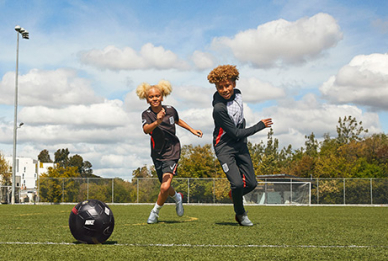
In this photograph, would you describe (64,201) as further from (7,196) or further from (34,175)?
(34,175)

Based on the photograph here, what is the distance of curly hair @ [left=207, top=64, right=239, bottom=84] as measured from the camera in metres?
6.80

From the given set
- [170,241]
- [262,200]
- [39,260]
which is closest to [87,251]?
[39,260]

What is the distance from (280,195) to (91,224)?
2622 centimetres

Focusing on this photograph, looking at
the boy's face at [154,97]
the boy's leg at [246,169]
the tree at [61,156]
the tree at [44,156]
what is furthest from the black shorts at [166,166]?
the tree at [44,156]

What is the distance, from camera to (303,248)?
4.33 metres

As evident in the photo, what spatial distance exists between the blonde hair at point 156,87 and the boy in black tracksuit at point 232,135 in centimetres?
115

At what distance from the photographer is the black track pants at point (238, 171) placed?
6.63 meters

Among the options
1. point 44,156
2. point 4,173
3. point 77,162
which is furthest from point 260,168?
point 44,156

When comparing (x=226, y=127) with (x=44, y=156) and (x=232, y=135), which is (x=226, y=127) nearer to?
(x=232, y=135)

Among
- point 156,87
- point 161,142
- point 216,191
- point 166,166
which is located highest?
point 156,87

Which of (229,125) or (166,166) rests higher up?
(229,125)

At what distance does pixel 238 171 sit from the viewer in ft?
22.0

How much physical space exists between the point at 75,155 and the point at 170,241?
118178 mm

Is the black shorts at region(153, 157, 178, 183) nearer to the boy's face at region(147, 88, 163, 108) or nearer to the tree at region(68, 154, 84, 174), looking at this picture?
the boy's face at region(147, 88, 163, 108)
